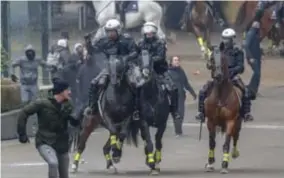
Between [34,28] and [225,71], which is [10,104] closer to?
[34,28]

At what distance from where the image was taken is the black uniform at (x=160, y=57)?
1923 cm

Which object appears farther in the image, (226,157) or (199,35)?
(199,35)

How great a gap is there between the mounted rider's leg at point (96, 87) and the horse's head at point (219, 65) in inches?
64.3

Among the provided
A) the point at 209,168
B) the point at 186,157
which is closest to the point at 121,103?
the point at 209,168

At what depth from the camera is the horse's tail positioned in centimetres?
1905

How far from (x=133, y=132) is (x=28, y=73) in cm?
695

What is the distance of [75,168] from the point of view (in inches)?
758

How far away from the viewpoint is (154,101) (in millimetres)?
19125

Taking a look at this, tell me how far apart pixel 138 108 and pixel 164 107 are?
0.54 m

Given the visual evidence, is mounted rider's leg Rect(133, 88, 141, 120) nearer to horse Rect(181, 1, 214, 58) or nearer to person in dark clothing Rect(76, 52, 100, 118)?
person in dark clothing Rect(76, 52, 100, 118)

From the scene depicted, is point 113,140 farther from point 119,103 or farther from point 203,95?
point 203,95

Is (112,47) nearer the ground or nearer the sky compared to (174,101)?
nearer the sky

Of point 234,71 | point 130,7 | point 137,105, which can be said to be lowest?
point 137,105

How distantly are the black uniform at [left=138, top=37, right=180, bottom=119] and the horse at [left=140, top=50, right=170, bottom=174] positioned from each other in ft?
0.47
